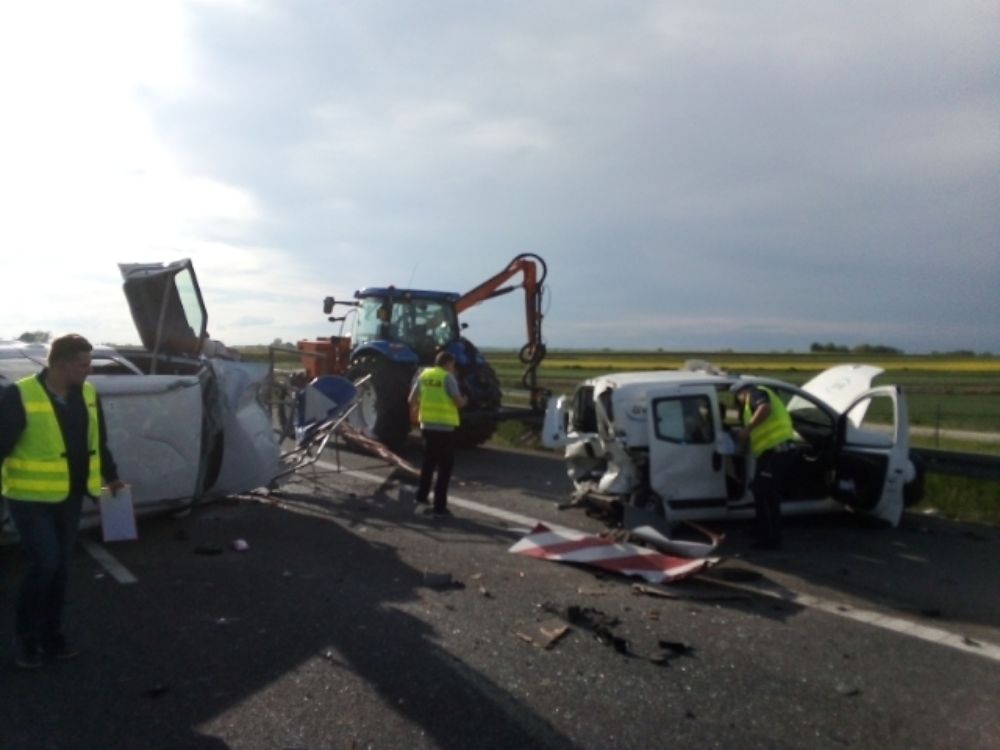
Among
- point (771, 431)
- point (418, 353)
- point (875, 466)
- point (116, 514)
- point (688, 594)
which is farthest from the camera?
point (418, 353)

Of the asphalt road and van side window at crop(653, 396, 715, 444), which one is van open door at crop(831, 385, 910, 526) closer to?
the asphalt road

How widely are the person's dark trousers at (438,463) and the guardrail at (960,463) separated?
4.81m

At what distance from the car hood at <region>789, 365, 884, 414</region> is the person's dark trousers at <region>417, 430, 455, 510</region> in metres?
3.75

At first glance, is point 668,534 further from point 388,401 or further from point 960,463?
point 388,401

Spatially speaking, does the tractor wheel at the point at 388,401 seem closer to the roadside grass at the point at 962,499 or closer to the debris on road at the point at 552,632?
the roadside grass at the point at 962,499

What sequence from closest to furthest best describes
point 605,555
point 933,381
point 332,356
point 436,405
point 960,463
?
point 605,555
point 436,405
point 960,463
point 332,356
point 933,381

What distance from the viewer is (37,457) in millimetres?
5082

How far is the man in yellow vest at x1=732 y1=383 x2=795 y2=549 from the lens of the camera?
27.4 ft

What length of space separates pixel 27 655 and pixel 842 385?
8196 mm

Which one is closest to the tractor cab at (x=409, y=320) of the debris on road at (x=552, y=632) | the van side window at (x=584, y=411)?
the van side window at (x=584, y=411)

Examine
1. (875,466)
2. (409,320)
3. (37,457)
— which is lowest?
(875,466)

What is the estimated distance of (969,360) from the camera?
→ 195ft

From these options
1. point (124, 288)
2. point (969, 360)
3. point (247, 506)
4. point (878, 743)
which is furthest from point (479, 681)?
A: point (969, 360)

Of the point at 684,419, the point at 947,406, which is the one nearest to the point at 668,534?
the point at 684,419
